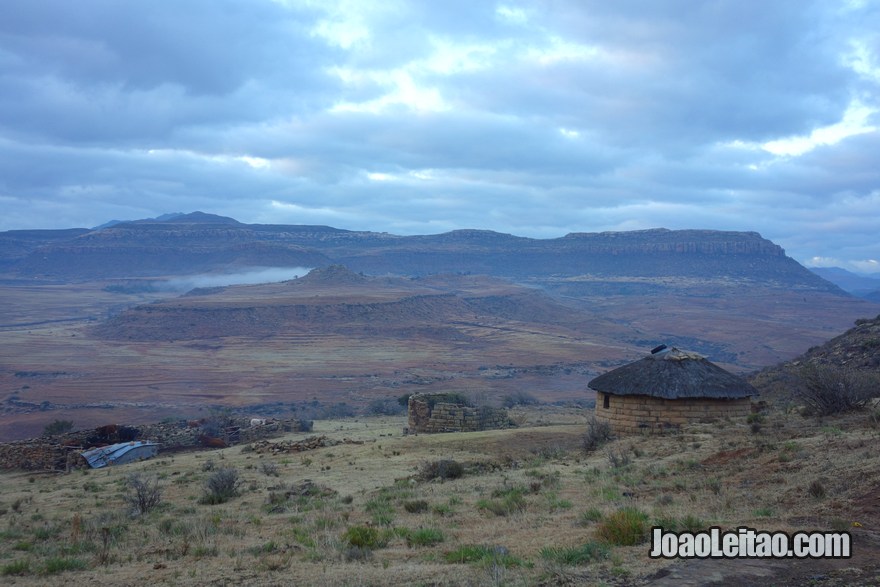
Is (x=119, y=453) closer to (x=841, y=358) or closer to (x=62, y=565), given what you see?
(x=62, y=565)

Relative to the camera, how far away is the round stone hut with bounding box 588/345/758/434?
2008 centimetres

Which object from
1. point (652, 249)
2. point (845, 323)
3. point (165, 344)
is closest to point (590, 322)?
point (845, 323)

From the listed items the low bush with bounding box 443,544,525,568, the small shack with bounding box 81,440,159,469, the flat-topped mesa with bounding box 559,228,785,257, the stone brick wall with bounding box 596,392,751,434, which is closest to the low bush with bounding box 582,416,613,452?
the stone brick wall with bounding box 596,392,751,434

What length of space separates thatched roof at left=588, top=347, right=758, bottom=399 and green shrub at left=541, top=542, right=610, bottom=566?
507 inches

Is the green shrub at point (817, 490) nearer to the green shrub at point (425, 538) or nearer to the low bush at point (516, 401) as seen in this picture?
the green shrub at point (425, 538)

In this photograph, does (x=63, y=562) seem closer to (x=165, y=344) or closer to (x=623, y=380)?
(x=623, y=380)

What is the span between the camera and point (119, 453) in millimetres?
24281

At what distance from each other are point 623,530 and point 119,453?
68.6 feet

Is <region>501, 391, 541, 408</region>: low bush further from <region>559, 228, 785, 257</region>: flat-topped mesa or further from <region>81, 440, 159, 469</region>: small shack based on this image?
<region>559, 228, 785, 257</region>: flat-topped mesa

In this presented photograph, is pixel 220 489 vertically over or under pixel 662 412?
under

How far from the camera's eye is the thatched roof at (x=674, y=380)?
20.1 metres

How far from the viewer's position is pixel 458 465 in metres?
16.2

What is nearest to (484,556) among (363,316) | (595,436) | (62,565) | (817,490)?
(817,490)

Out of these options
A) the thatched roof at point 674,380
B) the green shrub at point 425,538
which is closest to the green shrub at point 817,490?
the green shrub at point 425,538
